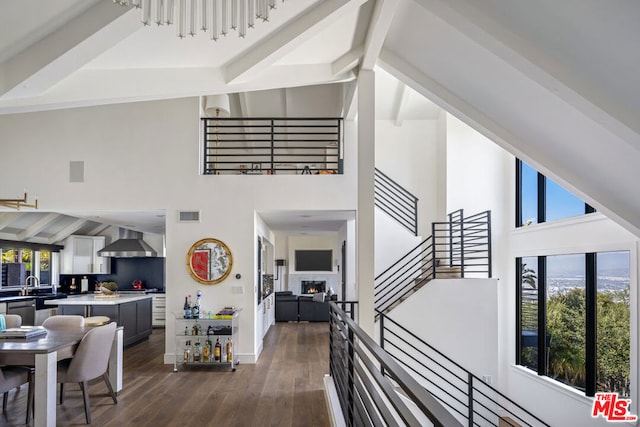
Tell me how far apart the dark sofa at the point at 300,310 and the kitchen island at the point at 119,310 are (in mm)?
3756

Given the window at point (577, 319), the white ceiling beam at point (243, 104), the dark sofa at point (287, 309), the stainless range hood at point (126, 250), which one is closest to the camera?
the window at point (577, 319)

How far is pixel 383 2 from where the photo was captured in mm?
4105

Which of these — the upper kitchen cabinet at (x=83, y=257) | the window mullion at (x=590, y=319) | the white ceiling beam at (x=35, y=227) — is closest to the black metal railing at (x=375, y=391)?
the window mullion at (x=590, y=319)

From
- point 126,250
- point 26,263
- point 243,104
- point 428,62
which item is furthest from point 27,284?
point 428,62

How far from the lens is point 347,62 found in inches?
221

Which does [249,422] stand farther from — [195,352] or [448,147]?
[448,147]

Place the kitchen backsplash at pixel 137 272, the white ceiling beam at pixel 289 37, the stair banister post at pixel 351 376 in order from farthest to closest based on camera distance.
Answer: the kitchen backsplash at pixel 137 272, the white ceiling beam at pixel 289 37, the stair banister post at pixel 351 376

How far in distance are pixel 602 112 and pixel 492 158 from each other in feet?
18.2

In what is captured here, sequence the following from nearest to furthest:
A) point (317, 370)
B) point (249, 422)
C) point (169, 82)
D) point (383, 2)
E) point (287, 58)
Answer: point (383, 2)
point (249, 422)
point (169, 82)
point (287, 58)
point (317, 370)

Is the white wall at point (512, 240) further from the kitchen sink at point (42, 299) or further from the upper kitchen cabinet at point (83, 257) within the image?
the upper kitchen cabinet at point (83, 257)

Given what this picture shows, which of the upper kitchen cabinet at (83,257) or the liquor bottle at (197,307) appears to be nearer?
the liquor bottle at (197,307)

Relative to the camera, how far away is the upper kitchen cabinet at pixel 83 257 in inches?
434

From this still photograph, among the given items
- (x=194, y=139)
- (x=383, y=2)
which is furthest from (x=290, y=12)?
(x=194, y=139)

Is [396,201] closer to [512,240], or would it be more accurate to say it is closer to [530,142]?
[512,240]
